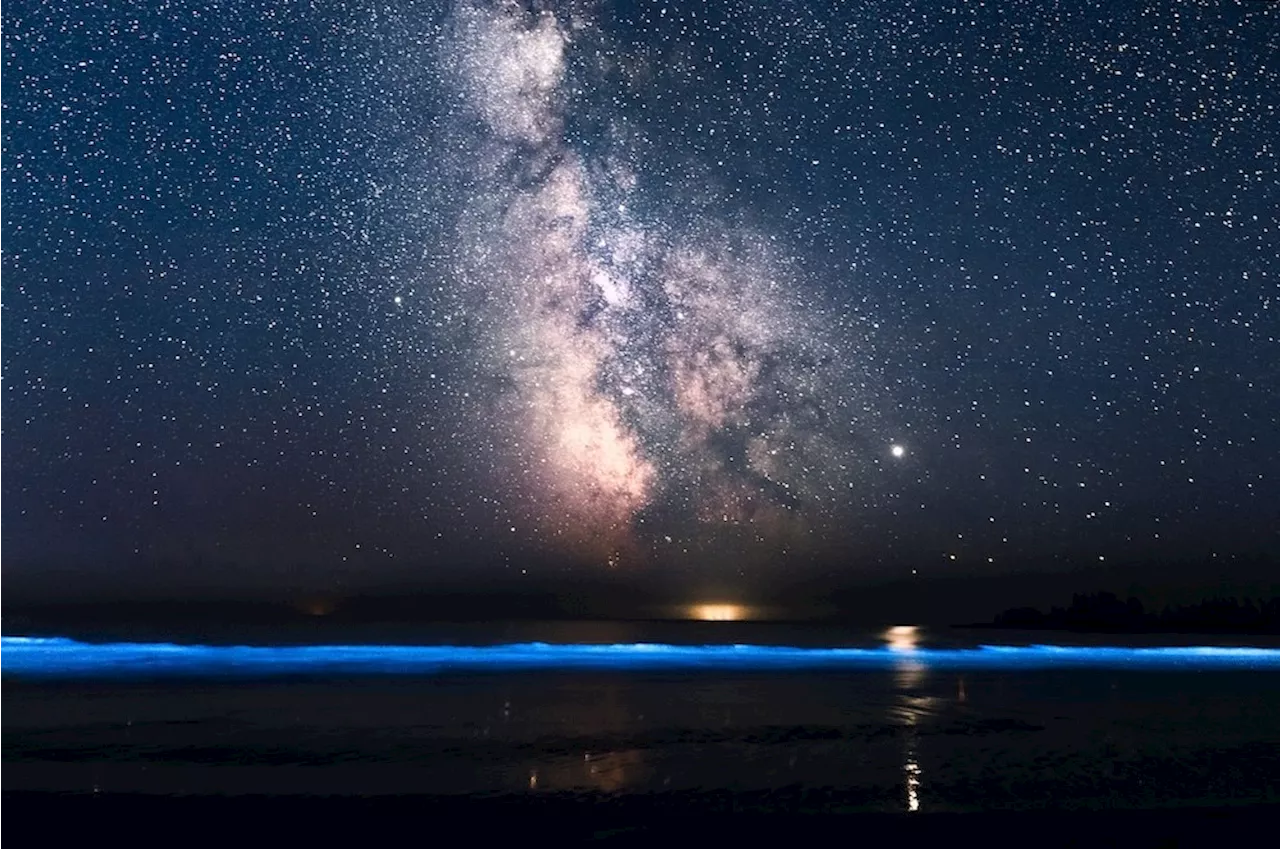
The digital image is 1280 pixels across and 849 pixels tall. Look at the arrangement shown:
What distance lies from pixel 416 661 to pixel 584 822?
3217 centimetres

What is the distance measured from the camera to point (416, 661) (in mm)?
39656

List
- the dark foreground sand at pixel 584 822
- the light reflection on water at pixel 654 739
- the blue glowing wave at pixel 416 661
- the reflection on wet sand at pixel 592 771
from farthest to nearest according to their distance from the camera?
the blue glowing wave at pixel 416 661
the light reflection on water at pixel 654 739
the reflection on wet sand at pixel 592 771
the dark foreground sand at pixel 584 822

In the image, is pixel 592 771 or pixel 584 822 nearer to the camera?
pixel 584 822

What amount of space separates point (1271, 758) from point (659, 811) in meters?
8.82

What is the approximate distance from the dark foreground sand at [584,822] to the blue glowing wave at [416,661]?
70.7 feet

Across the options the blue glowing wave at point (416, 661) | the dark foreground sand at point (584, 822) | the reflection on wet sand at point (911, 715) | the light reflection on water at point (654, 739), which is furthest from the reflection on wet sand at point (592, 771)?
the blue glowing wave at point (416, 661)

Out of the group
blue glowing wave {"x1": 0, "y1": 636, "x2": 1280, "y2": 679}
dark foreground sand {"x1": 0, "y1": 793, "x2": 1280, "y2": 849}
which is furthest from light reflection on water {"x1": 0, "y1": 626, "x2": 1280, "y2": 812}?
blue glowing wave {"x1": 0, "y1": 636, "x2": 1280, "y2": 679}

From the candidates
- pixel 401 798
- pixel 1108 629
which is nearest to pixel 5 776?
pixel 401 798

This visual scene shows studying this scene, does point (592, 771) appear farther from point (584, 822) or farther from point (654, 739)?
point (654, 739)

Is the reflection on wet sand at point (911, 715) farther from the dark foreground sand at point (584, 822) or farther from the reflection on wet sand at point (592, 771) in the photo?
the reflection on wet sand at point (592, 771)

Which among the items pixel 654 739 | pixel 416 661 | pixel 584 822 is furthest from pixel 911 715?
pixel 416 661

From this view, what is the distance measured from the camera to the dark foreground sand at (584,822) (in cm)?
850

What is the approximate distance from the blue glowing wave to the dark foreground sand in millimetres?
21560

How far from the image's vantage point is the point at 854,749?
13.6 meters
